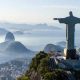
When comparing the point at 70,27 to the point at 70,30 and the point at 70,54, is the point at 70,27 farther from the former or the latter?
the point at 70,54

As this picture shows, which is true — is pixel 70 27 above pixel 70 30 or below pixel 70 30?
above

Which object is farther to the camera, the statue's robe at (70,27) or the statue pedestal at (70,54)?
the statue pedestal at (70,54)

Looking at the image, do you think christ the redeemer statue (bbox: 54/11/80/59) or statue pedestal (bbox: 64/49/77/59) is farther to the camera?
statue pedestal (bbox: 64/49/77/59)

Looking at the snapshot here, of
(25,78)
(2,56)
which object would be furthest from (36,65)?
(2,56)

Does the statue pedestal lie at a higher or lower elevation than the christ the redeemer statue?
lower

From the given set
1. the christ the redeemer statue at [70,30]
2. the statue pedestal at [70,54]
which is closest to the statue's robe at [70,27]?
the christ the redeemer statue at [70,30]

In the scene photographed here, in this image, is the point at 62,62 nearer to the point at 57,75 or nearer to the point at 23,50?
the point at 57,75

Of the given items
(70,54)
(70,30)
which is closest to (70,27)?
(70,30)

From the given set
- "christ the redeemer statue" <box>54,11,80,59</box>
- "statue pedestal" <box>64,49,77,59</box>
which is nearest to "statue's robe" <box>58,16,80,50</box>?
"christ the redeemer statue" <box>54,11,80,59</box>

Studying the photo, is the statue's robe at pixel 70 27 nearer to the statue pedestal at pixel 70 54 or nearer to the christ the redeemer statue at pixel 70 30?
the christ the redeemer statue at pixel 70 30

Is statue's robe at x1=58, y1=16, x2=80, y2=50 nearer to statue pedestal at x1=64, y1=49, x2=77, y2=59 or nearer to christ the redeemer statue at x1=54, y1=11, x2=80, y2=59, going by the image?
christ the redeemer statue at x1=54, y1=11, x2=80, y2=59

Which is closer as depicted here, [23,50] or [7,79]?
[7,79]
